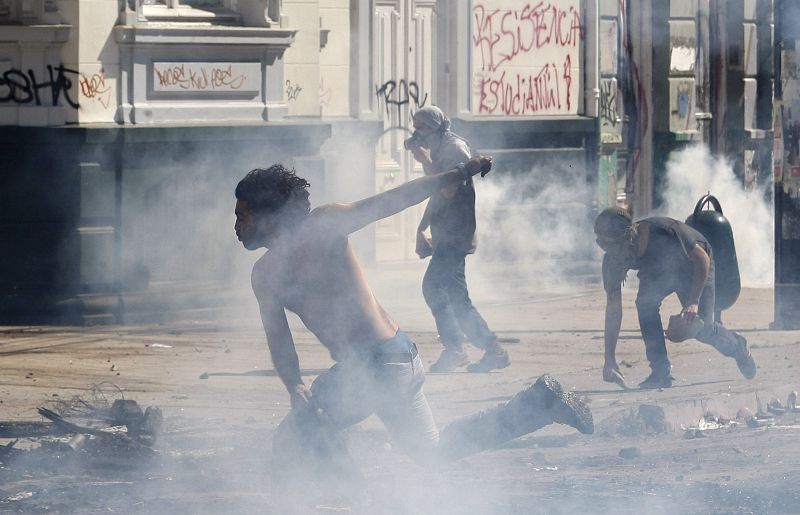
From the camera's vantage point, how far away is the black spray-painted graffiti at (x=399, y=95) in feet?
45.0

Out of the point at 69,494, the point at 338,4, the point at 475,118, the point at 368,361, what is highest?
the point at 338,4

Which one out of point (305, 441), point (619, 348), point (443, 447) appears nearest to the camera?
point (305, 441)

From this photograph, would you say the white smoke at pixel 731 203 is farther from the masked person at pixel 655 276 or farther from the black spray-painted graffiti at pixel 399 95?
the masked person at pixel 655 276

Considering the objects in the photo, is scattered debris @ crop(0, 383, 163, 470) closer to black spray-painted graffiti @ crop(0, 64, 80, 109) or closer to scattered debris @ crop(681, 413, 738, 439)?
scattered debris @ crop(681, 413, 738, 439)

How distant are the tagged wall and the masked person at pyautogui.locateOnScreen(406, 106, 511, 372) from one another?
478 centimetres

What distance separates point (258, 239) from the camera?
5.28 metres

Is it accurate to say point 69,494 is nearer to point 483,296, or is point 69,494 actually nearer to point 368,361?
point 368,361

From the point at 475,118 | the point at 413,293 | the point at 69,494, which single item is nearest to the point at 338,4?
the point at 475,118

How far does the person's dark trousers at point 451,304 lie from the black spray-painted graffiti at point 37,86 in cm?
329

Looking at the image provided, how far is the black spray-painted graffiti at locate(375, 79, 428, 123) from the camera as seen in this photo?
13719mm

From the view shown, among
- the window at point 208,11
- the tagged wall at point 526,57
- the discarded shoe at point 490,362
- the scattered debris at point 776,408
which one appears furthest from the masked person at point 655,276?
the tagged wall at point 526,57

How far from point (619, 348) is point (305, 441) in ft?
17.8

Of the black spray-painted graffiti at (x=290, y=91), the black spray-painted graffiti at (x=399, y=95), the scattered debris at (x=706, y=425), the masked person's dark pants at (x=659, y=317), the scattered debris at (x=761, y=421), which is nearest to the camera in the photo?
the scattered debris at (x=706, y=425)

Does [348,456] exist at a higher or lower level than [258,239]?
lower
